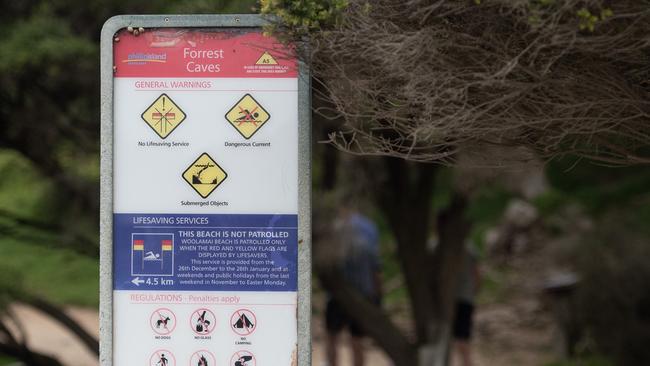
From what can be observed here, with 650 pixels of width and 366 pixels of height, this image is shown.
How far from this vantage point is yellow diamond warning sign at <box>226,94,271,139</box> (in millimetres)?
4156

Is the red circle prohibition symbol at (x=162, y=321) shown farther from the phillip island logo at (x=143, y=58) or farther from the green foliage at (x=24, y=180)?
the green foliage at (x=24, y=180)

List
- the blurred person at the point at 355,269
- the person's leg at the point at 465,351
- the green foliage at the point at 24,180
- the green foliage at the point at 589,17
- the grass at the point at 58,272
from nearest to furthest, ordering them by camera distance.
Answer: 1. the green foliage at the point at 589,17
2. the green foliage at the point at 24,180
3. the blurred person at the point at 355,269
4. the person's leg at the point at 465,351
5. the grass at the point at 58,272

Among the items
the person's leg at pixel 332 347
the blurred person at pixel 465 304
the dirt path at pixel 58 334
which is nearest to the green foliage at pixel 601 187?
the blurred person at pixel 465 304

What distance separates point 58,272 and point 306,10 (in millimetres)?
15110

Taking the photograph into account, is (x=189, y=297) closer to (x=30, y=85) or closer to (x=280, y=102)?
(x=280, y=102)

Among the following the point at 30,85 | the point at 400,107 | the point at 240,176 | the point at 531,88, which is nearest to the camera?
the point at 531,88

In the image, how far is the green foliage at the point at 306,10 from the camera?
3.67 metres

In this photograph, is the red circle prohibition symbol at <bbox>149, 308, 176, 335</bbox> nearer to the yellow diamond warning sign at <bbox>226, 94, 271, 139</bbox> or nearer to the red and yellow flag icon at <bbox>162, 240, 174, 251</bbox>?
the red and yellow flag icon at <bbox>162, 240, 174, 251</bbox>

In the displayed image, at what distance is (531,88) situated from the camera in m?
3.59

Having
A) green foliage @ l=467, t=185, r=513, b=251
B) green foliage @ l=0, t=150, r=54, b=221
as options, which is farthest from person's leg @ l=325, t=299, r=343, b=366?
green foliage @ l=467, t=185, r=513, b=251

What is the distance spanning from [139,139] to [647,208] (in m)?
12.8

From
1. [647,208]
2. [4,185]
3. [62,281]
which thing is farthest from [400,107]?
[62,281]

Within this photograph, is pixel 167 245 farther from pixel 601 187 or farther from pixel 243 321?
pixel 601 187

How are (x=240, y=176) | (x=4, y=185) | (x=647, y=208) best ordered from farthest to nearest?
(x=647, y=208) < (x=4, y=185) < (x=240, y=176)
